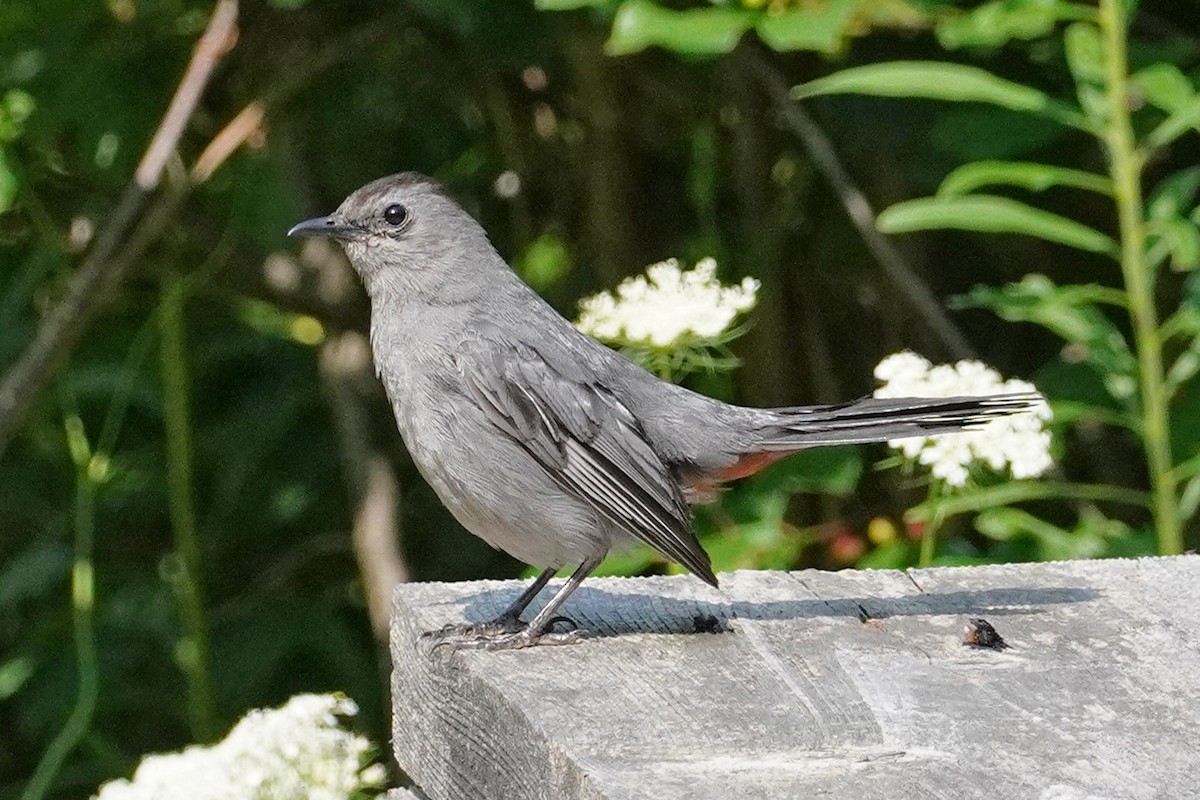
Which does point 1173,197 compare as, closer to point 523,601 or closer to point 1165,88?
point 1165,88

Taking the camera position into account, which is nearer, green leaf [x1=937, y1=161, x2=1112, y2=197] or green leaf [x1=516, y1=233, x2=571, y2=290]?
green leaf [x1=937, y1=161, x2=1112, y2=197]

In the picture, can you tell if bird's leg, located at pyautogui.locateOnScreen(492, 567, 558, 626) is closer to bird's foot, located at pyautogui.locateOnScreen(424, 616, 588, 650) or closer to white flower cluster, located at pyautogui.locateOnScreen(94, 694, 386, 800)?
bird's foot, located at pyautogui.locateOnScreen(424, 616, 588, 650)

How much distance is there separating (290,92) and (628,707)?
3301 millimetres

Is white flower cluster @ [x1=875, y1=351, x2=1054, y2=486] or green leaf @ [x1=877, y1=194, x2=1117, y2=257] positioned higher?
green leaf @ [x1=877, y1=194, x2=1117, y2=257]

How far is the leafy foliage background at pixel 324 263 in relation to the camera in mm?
5266

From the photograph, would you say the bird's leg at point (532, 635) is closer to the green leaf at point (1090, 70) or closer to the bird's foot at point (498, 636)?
the bird's foot at point (498, 636)

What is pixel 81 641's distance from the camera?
5121mm

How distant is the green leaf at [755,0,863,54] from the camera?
385 centimetres

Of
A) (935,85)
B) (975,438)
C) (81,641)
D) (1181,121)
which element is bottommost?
(81,641)

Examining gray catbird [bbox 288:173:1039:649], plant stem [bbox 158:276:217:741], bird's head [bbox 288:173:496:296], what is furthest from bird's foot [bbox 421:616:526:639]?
plant stem [bbox 158:276:217:741]

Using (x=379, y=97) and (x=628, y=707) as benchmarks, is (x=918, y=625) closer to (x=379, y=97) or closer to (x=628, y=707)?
(x=628, y=707)

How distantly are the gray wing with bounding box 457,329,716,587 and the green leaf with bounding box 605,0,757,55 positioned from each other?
67cm

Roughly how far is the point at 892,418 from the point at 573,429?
1.93 feet

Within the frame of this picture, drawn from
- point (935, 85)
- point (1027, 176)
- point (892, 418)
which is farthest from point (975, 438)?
point (935, 85)
